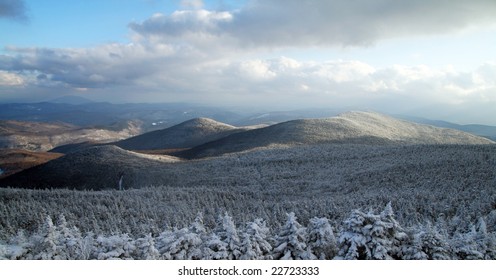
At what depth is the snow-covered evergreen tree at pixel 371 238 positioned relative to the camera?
893cm

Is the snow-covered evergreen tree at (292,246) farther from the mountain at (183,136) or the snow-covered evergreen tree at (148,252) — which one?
the mountain at (183,136)

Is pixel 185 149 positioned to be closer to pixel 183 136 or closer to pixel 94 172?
pixel 94 172

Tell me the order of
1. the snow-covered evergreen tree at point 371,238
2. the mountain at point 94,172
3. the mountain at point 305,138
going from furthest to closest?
the mountain at point 305,138
the mountain at point 94,172
the snow-covered evergreen tree at point 371,238

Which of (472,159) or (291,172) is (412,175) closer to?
(472,159)

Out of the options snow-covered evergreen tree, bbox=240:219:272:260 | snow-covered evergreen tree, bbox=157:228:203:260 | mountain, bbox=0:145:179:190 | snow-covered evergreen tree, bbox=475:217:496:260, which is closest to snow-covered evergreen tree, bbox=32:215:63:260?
snow-covered evergreen tree, bbox=157:228:203:260

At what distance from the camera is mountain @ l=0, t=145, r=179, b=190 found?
40.2 m

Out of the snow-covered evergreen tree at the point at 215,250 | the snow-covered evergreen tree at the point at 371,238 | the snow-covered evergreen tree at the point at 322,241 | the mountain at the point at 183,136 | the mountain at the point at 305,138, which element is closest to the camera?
the snow-covered evergreen tree at the point at 371,238

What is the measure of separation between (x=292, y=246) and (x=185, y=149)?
6886 centimetres

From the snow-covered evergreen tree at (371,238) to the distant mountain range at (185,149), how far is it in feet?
99.0

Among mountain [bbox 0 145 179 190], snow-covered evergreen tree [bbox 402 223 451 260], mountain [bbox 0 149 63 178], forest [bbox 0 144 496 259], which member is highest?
snow-covered evergreen tree [bbox 402 223 451 260]

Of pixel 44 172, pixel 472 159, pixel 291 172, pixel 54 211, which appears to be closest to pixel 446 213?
pixel 472 159

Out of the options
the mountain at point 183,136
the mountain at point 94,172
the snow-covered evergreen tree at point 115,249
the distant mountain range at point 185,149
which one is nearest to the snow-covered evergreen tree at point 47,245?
the snow-covered evergreen tree at point 115,249

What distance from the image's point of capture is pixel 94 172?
44031mm

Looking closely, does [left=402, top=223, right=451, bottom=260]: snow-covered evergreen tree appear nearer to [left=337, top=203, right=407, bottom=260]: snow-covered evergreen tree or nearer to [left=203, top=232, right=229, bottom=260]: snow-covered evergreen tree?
[left=337, top=203, right=407, bottom=260]: snow-covered evergreen tree
